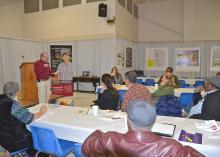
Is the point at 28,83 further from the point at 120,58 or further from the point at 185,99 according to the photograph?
the point at 120,58

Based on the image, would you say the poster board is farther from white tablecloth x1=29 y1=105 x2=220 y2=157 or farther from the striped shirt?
white tablecloth x1=29 y1=105 x2=220 y2=157

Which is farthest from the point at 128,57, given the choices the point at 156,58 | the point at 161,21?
the point at 161,21

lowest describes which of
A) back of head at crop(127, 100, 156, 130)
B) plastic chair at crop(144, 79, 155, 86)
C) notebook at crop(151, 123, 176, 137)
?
notebook at crop(151, 123, 176, 137)

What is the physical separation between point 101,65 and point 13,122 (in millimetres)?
6899

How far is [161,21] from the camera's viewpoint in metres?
10.7

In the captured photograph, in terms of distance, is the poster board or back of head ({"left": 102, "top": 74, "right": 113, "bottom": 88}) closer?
back of head ({"left": 102, "top": 74, "right": 113, "bottom": 88})

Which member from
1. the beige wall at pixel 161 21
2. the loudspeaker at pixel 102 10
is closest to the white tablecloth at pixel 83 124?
the loudspeaker at pixel 102 10

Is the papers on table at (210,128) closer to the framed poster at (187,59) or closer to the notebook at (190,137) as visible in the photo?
the notebook at (190,137)

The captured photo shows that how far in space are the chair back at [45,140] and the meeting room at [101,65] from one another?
1cm

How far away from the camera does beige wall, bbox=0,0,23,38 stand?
9.30m

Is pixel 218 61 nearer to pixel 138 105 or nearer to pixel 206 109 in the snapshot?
pixel 206 109

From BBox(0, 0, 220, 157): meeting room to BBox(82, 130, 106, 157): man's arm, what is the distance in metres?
0.84

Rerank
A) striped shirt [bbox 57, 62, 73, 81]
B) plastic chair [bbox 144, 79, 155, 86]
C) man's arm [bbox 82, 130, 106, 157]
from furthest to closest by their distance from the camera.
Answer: striped shirt [bbox 57, 62, 73, 81] → plastic chair [bbox 144, 79, 155, 86] → man's arm [bbox 82, 130, 106, 157]

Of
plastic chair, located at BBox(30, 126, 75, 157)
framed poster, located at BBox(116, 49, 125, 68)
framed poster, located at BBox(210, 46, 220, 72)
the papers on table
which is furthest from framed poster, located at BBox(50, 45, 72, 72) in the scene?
the papers on table
